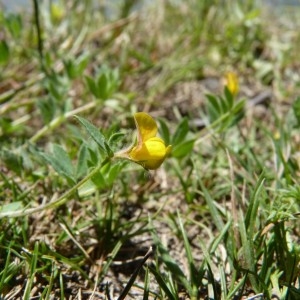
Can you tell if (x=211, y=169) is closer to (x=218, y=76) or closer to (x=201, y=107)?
(x=201, y=107)

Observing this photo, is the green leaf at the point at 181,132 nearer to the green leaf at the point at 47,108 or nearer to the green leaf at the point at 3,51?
the green leaf at the point at 47,108

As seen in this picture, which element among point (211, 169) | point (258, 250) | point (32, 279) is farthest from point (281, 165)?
point (32, 279)

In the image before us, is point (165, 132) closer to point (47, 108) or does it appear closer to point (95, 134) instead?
point (47, 108)

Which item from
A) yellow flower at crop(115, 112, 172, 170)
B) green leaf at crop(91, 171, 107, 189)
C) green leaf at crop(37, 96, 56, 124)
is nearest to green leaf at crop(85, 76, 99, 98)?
green leaf at crop(37, 96, 56, 124)

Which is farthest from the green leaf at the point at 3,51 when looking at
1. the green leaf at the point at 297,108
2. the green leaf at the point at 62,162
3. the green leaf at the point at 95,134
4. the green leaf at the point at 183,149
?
the green leaf at the point at 297,108

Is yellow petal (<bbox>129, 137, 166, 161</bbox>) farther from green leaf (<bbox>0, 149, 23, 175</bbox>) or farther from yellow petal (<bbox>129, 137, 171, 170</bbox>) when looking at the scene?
green leaf (<bbox>0, 149, 23, 175</bbox>)

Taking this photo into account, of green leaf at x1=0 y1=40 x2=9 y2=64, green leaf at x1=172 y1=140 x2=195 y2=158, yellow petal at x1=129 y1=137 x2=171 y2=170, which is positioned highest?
green leaf at x1=0 y1=40 x2=9 y2=64

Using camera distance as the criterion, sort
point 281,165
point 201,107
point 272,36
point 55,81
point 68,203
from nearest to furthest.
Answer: point 68,203 → point 281,165 → point 55,81 → point 201,107 → point 272,36
